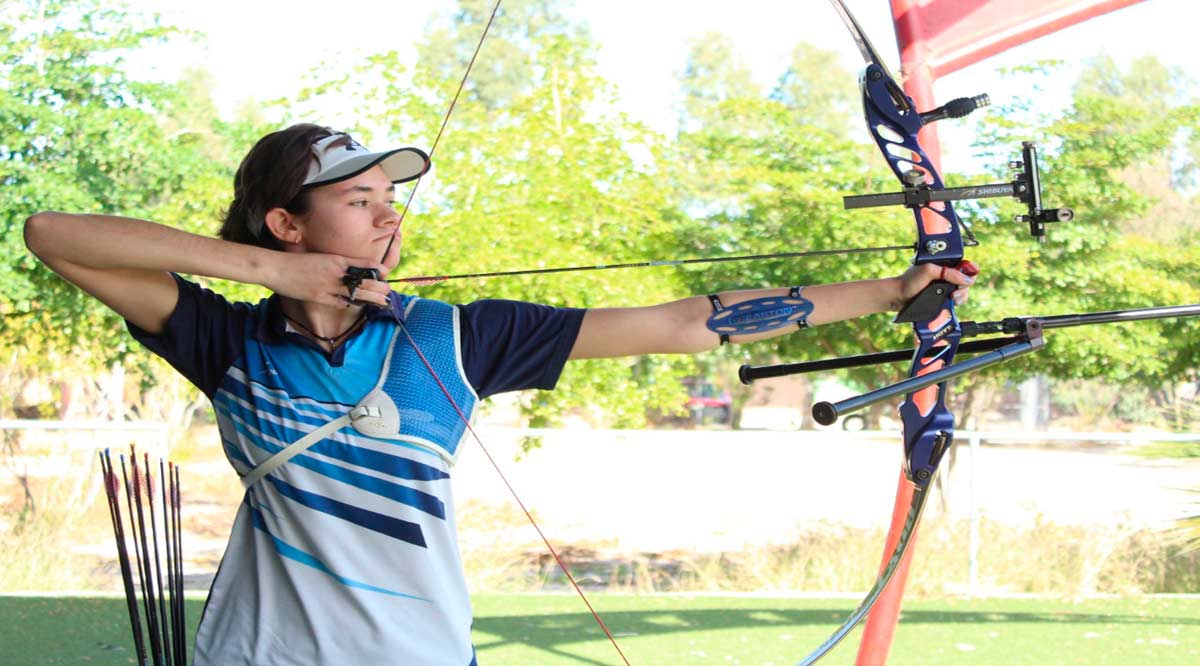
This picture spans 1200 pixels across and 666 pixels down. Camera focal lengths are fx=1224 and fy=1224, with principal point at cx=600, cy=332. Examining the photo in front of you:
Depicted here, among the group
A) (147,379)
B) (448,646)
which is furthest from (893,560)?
(147,379)

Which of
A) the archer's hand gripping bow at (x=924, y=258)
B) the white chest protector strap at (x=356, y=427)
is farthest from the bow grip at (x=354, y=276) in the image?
the archer's hand gripping bow at (x=924, y=258)

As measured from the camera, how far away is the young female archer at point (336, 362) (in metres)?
1.52

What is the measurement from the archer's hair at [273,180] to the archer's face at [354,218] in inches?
1.4

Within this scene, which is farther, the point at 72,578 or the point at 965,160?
the point at 965,160

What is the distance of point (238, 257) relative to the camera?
1576 mm

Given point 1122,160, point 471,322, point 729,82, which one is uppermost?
point 729,82

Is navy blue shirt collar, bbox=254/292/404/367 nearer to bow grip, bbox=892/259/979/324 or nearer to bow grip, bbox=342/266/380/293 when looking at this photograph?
bow grip, bbox=342/266/380/293

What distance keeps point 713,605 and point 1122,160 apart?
329 cm

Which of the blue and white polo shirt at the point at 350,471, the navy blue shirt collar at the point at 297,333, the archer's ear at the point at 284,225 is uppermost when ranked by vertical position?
the archer's ear at the point at 284,225

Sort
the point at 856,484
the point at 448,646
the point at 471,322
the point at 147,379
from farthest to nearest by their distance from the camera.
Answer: the point at 856,484, the point at 147,379, the point at 471,322, the point at 448,646

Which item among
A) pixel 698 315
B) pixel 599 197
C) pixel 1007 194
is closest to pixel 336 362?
pixel 698 315

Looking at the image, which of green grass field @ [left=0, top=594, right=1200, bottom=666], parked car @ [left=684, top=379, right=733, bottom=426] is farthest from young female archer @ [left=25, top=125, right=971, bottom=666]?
parked car @ [left=684, top=379, right=733, bottom=426]

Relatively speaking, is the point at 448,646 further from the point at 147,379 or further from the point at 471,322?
the point at 147,379

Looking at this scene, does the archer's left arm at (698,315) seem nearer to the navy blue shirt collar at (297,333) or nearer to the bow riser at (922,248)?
the bow riser at (922,248)
